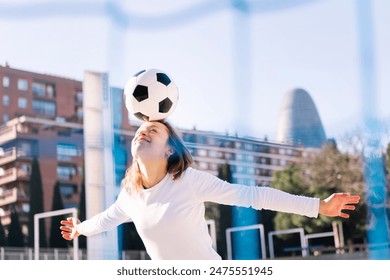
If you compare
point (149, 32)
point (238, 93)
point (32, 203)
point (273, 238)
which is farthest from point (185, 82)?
point (273, 238)

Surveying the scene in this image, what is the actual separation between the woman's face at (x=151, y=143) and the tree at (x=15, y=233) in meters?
4.64

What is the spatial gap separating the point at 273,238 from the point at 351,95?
372cm

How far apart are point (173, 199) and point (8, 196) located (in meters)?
4.71

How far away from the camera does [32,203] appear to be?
6.30 meters

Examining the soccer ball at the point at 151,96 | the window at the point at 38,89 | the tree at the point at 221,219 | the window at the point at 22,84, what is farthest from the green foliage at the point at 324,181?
the soccer ball at the point at 151,96

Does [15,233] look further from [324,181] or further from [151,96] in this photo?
[151,96]

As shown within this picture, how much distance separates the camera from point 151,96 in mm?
1439

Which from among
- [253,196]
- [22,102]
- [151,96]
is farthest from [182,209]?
[22,102]

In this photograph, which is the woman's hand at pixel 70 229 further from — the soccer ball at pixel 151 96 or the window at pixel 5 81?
the window at pixel 5 81

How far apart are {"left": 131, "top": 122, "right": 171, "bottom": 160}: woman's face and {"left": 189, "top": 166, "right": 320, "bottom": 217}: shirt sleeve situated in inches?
2.8

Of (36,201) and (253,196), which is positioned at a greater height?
(36,201)

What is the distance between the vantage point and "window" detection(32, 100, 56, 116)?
17.4ft

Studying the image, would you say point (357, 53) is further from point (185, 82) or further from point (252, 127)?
point (185, 82)
